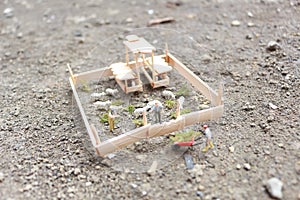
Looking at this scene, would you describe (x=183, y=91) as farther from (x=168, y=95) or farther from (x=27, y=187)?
(x=27, y=187)

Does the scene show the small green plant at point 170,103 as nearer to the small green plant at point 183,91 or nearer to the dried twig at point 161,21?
the small green plant at point 183,91

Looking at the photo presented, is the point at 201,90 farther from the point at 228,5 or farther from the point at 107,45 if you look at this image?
the point at 228,5

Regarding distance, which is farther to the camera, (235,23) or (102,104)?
(235,23)

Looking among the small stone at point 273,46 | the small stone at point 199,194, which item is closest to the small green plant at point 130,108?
the small stone at point 199,194

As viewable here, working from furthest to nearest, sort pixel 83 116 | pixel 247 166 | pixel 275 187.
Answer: pixel 83 116 < pixel 247 166 < pixel 275 187

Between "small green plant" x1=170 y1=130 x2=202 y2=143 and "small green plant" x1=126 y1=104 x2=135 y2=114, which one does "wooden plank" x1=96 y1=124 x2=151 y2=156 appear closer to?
"small green plant" x1=170 y1=130 x2=202 y2=143

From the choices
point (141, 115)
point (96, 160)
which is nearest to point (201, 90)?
point (141, 115)

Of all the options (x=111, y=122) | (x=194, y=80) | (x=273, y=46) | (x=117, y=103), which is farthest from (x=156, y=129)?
(x=273, y=46)
